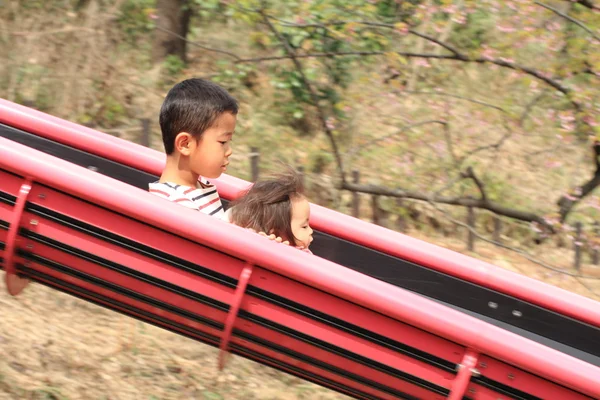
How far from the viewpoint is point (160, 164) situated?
3146mm

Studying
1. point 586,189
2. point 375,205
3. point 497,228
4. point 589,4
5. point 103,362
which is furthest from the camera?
point 497,228

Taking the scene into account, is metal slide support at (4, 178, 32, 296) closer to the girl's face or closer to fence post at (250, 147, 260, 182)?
the girl's face

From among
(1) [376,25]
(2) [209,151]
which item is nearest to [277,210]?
(2) [209,151]

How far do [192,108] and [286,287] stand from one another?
2.49 feet

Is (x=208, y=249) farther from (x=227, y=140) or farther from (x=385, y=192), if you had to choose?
(x=385, y=192)

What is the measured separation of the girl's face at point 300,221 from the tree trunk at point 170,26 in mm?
5896

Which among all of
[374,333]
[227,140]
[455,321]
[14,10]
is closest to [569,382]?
[455,321]

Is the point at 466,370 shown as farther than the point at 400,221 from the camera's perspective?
No

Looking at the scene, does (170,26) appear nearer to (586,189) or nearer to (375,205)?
(375,205)

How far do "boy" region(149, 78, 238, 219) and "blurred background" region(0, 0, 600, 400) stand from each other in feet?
3.13

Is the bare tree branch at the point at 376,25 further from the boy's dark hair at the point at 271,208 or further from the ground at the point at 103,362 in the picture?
the boy's dark hair at the point at 271,208

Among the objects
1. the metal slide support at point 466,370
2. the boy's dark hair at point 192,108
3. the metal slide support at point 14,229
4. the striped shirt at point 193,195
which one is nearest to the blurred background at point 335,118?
the metal slide support at point 14,229

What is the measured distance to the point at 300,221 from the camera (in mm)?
2605

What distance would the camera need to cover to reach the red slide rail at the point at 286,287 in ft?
6.67
